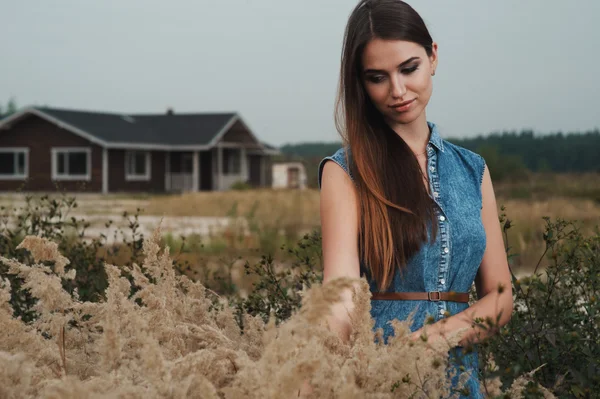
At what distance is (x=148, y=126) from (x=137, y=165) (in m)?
3.37

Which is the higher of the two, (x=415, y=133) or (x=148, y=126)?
(x=148, y=126)

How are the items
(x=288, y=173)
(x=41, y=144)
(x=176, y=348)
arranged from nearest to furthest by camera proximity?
(x=176, y=348) < (x=41, y=144) < (x=288, y=173)

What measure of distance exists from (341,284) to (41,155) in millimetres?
36598

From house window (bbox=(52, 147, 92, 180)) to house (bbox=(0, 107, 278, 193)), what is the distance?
1.8 inches

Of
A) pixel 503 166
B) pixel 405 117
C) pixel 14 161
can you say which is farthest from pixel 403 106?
pixel 503 166

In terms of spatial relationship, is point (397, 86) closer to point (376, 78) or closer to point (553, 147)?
point (376, 78)

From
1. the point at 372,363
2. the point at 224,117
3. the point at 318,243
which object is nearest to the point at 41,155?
the point at 224,117

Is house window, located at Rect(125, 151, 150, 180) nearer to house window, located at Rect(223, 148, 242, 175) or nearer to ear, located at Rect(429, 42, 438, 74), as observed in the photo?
house window, located at Rect(223, 148, 242, 175)

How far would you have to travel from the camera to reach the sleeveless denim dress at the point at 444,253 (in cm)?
232

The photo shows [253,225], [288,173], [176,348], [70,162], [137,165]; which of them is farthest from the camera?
[288,173]

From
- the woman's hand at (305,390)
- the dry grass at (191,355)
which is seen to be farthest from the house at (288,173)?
the woman's hand at (305,390)

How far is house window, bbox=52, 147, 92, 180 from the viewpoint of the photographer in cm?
3466

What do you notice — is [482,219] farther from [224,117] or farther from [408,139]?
[224,117]

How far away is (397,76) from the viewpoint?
7.73 ft
